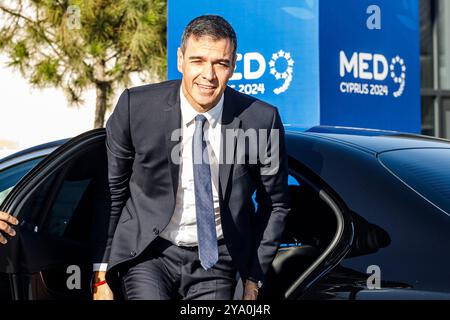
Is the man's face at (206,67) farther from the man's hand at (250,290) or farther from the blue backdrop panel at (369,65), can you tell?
the blue backdrop panel at (369,65)

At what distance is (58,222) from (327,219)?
3.44ft

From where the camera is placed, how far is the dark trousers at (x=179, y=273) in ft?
8.60

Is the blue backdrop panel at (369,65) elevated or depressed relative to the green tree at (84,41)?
depressed

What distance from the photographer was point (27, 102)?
549 inches

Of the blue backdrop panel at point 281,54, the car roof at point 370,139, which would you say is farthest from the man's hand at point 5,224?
the blue backdrop panel at point 281,54

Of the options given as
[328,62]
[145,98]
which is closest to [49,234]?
[145,98]

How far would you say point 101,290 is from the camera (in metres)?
2.75

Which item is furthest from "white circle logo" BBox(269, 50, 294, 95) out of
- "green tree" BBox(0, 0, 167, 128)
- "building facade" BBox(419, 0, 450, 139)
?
"building facade" BBox(419, 0, 450, 139)

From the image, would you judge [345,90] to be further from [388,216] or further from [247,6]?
[388,216]

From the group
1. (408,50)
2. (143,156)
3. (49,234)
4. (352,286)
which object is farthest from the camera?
(408,50)

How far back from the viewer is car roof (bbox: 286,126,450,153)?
2.78 meters

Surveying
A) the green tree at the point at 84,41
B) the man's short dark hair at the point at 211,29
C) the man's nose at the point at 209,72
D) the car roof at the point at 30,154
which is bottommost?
the car roof at the point at 30,154

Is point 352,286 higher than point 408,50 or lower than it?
Answer: lower

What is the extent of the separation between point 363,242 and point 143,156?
72cm
